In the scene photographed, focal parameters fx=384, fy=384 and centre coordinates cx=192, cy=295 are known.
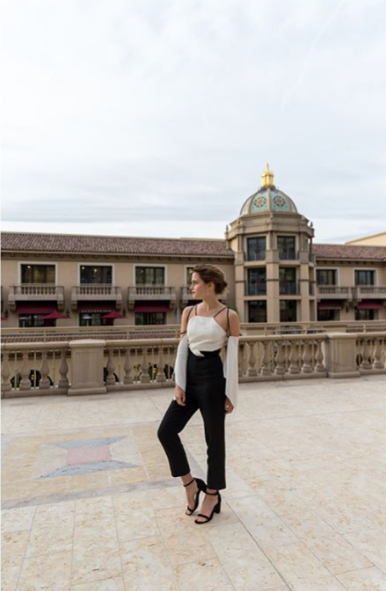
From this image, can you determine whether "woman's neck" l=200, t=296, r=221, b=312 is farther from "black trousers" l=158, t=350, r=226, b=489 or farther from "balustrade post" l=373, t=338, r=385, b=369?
"balustrade post" l=373, t=338, r=385, b=369

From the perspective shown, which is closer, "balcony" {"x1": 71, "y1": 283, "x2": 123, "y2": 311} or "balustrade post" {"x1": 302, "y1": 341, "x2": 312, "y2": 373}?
"balustrade post" {"x1": 302, "y1": 341, "x2": 312, "y2": 373}

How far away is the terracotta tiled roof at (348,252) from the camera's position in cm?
3538

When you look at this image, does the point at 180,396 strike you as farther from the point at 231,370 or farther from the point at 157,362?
the point at 157,362

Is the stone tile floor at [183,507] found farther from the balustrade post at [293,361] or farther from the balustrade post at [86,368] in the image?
the balustrade post at [293,361]

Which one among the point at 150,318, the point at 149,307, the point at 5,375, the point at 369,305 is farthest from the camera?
the point at 369,305

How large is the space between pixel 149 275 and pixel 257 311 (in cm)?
966

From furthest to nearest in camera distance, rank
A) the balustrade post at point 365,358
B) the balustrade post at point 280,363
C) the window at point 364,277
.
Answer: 1. the window at point 364,277
2. the balustrade post at point 365,358
3. the balustrade post at point 280,363

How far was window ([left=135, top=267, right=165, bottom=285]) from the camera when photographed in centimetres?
3147

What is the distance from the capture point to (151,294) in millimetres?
30594

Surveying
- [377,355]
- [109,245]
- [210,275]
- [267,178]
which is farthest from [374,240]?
[210,275]

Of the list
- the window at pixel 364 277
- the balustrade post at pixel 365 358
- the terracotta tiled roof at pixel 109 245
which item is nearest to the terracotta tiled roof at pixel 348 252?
the window at pixel 364 277

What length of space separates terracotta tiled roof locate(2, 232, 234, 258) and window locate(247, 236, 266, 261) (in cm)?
165

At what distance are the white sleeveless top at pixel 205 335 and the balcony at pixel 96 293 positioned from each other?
27159mm

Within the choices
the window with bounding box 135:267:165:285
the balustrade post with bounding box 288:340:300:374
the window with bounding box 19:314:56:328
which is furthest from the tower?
the balustrade post with bounding box 288:340:300:374
